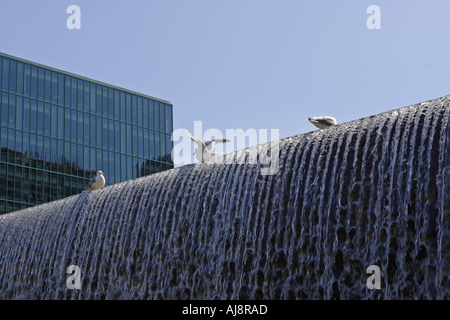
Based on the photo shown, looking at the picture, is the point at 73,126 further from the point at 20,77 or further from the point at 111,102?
the point at 20,77

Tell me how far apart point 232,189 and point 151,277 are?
1.99 meters

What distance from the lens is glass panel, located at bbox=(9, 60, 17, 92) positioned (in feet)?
172

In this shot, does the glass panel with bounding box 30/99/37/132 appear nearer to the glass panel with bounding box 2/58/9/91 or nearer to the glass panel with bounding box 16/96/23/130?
the glass panel with bounding box 16/96/23/130

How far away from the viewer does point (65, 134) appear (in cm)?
5478

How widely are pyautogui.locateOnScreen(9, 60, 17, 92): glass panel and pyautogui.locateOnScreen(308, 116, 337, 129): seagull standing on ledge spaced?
42422 millimetres

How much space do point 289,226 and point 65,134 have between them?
44.9m

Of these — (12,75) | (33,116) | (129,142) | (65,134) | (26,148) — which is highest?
(12,75)

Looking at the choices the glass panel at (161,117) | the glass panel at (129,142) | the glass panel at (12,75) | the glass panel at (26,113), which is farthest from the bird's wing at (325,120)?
the glass panel at (161,117)

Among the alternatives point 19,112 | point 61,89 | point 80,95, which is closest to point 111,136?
point 80,95

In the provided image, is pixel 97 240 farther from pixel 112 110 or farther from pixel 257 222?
pixel 112 110

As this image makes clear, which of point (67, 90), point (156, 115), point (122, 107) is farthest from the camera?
point (156, 115)

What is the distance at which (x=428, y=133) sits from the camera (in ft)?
33.6

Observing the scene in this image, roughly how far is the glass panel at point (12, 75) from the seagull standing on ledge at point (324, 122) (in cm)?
4242

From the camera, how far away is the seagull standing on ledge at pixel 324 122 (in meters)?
12.7
